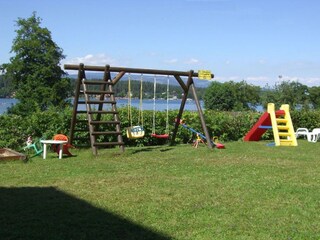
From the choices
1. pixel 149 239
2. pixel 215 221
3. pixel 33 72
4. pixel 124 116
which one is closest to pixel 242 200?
pixel 215 221

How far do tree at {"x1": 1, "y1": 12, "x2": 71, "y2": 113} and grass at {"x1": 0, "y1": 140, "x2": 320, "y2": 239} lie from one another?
→ 87.8 feet

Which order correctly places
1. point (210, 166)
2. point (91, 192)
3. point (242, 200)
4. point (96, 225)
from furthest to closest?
1. point (210, 166)
2. point (91, 192)
3. point (242, 200)
4. point (96, 225)

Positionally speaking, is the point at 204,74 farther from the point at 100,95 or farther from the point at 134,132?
the point at 100,95

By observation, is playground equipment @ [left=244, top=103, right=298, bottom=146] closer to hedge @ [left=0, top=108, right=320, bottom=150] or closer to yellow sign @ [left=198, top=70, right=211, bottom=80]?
hedge @ [left=0, top=108, right=320, bottom=150]

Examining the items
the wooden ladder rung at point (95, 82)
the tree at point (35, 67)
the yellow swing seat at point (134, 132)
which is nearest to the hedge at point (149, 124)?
the yellow swing seat at point (134, 132)

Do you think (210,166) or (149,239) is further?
(210,166)

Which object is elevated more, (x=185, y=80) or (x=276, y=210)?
(x=185, y=80)

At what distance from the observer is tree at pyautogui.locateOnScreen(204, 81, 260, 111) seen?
47656 millimetres

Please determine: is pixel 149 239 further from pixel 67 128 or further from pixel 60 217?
pixel 67 128

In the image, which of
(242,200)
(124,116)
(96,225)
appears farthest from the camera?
Result: (124,116)

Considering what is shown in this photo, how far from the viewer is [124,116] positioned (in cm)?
1307

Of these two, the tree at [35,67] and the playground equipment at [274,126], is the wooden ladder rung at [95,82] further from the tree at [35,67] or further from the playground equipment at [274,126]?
the tree at [35,67]

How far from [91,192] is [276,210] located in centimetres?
252

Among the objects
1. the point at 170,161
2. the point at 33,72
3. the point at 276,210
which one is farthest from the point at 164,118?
the point at 33,72
